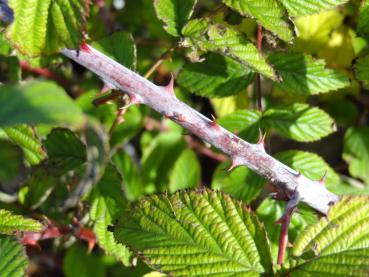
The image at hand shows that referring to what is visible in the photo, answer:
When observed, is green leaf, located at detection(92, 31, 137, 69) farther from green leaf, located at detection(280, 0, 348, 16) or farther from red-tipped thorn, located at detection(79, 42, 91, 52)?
green leaf, located at detection(280, 0, 348, 16)

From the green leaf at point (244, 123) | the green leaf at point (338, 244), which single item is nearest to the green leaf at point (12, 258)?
the green leaf at point (338, 244)

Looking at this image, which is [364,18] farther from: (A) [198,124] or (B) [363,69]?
(A) [198,124]

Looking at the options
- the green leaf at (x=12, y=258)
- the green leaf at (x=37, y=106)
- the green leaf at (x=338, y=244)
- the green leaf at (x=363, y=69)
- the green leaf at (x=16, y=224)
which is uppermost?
the green leaf at (x=37, y=106)

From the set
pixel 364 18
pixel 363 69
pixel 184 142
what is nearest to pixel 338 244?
pixel 363 69

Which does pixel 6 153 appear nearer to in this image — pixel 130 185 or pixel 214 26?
pixel 214 26

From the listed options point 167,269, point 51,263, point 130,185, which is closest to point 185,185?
point 130,185

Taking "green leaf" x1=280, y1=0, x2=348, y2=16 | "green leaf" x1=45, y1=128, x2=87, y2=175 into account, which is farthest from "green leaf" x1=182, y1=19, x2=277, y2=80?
"green leaf" x1=45, y1=128, x2=87, y2=175

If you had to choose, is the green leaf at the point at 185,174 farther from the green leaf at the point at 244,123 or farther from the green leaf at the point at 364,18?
the green leaf at the point at 364,18
